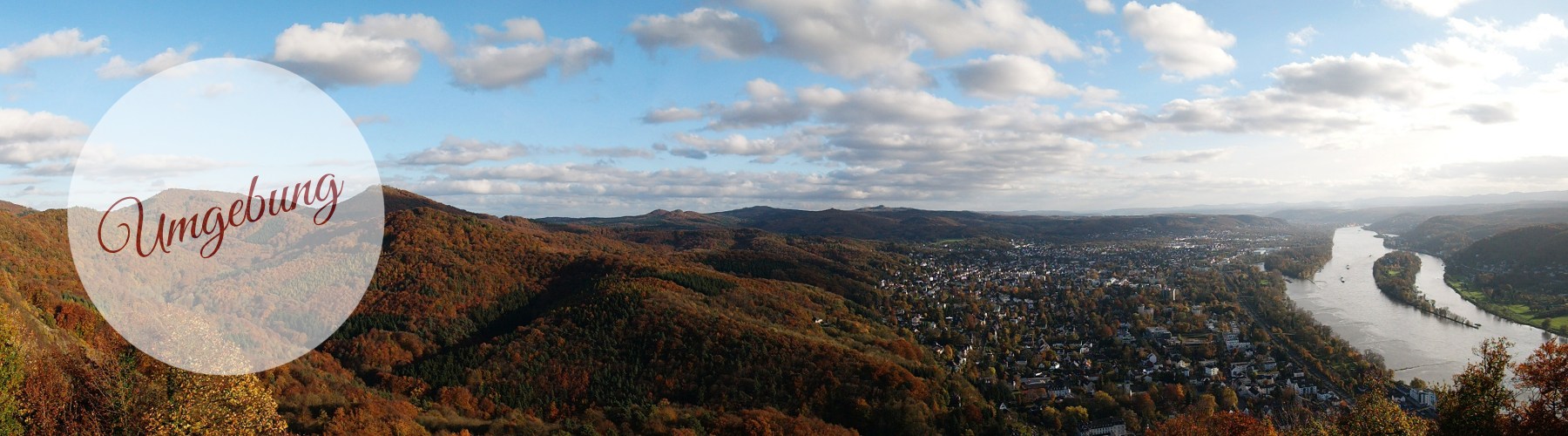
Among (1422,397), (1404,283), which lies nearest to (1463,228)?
(1404,283)

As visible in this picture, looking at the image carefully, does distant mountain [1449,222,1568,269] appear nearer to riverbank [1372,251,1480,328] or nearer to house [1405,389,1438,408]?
riverbank [1372,251,1480,328]

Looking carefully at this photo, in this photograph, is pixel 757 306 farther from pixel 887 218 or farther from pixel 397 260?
pixel 887 218

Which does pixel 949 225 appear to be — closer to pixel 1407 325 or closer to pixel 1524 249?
pixel 1524 249

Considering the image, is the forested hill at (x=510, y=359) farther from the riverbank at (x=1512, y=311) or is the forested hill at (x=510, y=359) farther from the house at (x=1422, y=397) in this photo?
the riverbank at (x=1512, y=311)

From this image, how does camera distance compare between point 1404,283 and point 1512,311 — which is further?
point 1404,283

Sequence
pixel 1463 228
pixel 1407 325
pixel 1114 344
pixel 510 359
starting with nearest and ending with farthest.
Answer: pixel 510 359 → pixel 1114 344 → pixel 1407 325 → pixel 1463 228

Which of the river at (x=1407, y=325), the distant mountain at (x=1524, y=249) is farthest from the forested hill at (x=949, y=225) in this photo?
the river at (x=1407, y=325)
